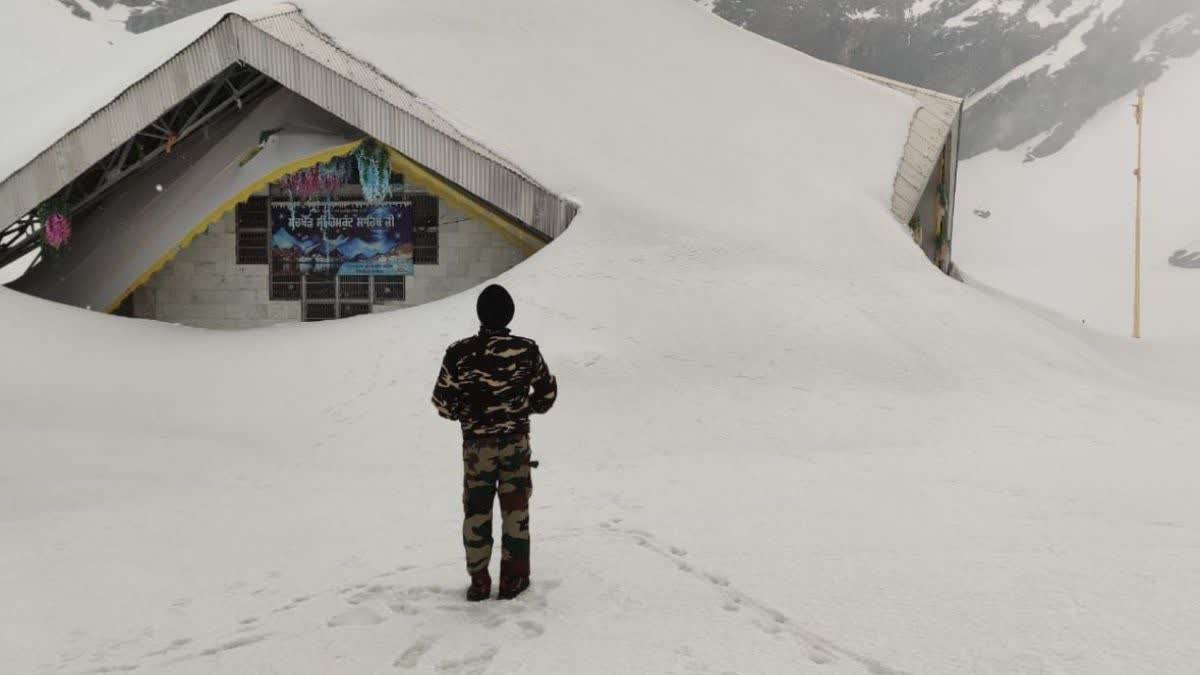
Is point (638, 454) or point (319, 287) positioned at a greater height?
point (319, 287)

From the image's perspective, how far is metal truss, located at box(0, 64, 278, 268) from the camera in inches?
491

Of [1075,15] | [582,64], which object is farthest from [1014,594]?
[1075,15]

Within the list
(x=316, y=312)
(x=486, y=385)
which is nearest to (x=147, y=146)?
(x=316, y=312)

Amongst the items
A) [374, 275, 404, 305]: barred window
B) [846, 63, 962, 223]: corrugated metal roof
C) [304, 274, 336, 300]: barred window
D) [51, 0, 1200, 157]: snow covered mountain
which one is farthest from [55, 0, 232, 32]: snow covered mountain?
[374, 275, 404, 305]: barred window

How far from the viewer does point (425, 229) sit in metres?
13.3

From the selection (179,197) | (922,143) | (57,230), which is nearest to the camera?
(57,230)

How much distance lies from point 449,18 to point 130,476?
11.7 metres

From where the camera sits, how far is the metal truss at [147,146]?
12469mm

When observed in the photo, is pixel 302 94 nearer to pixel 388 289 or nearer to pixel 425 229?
pixel 425 229

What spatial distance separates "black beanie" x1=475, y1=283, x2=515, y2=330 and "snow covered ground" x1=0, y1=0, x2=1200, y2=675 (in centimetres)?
146

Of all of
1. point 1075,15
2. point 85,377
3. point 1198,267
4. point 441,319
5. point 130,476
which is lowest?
point 130,476

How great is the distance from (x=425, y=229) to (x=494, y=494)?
31.6ft

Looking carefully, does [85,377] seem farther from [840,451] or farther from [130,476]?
[840,451]

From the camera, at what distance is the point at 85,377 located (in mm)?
9641
